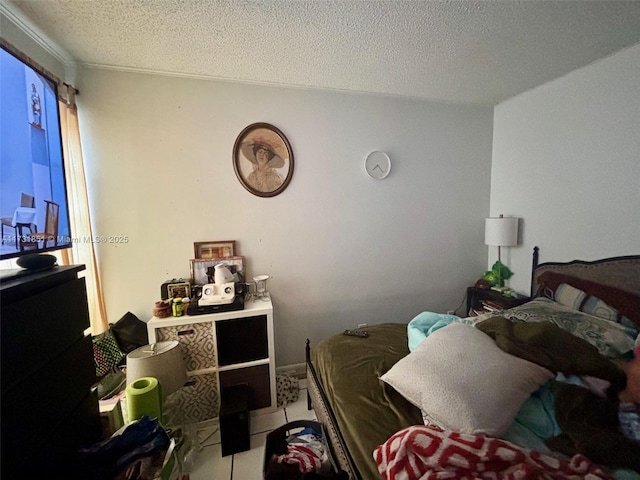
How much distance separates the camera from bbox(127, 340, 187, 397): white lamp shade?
1391 millimetres

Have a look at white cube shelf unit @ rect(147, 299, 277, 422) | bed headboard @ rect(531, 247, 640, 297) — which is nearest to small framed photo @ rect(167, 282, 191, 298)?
white cube shelf unit @ rect(147, 299, 277, 422)

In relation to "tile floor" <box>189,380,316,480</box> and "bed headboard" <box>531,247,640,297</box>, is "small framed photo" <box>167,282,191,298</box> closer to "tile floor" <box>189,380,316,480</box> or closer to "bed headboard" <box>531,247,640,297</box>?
"tile floor" <box>189,380,316,480</box>

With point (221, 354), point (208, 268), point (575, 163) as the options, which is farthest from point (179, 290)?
point (575, 163)

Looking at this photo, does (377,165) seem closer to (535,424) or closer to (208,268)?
(208,268)

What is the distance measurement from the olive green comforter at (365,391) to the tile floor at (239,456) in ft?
Answer: 1.97

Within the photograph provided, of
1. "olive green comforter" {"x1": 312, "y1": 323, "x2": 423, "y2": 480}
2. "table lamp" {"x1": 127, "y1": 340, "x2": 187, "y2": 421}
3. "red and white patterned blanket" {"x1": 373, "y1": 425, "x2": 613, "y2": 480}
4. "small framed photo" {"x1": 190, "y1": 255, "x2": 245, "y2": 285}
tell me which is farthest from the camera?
"small framed photo" {"x1": 190, "y1": 255, "x2": 245, "y2": 285}

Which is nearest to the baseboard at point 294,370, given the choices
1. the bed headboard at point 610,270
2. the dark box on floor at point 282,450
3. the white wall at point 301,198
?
the white wall at point 301,198

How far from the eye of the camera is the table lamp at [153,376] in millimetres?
1245

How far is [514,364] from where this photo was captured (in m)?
0.94

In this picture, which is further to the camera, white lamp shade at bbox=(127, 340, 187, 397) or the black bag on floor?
white lamp shade at bbox=(127, 340, 187, 397)

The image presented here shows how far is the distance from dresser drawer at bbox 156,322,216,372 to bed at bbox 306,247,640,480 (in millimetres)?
681

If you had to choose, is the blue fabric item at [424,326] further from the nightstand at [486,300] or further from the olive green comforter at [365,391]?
the nightstand at [486,300]

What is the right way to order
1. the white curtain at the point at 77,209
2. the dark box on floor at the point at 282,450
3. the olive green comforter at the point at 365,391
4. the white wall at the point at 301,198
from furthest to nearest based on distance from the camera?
1. the white wall at the point at 301,198
2. the white curtain at the point at 77,209
3. the dark box on floor at the point at 282,450
4. the olive green comforter at the point at 365,391

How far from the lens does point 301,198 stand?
2.15 metres
